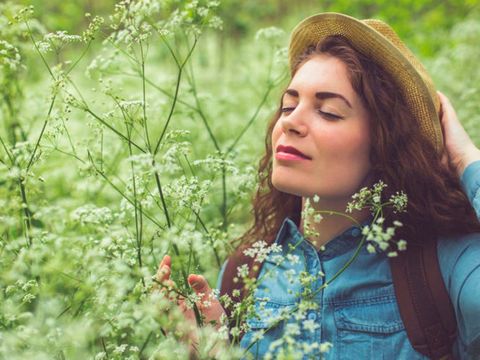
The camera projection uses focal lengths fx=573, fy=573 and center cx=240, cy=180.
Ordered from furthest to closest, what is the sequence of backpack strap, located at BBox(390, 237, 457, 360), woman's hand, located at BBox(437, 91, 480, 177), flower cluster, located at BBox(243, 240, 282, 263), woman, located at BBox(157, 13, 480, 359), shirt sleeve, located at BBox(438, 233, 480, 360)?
woman's hand, located at BBox(437, 91, 480, 177), woman, located at BBox(157, 13, 480, 359), backpack strap, located at BBox(390, 237, 457, 360), shirt sleeve, located at BBox(438, 233, 480, 360), flower cluster, located at BBox(243, 240, 282, 263)

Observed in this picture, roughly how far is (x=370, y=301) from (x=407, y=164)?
568 mm

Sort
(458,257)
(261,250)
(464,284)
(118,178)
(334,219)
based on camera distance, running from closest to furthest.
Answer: (261,250)
(464,284)
(458,257)
(334,219)
(118,178)

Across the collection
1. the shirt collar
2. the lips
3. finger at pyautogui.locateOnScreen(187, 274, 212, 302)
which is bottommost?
finger at pyautogui.locateOnScreen(187, 274, 212, 302)

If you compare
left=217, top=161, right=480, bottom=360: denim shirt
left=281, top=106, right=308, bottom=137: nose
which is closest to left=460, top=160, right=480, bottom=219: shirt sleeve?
left=217, top=161, right=480, bottom=360: denim shirt

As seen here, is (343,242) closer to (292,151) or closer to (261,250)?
(292,151)

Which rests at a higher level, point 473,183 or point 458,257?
point 473,183

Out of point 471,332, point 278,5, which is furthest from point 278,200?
point 278,5

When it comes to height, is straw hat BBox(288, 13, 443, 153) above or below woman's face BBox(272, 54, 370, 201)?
above

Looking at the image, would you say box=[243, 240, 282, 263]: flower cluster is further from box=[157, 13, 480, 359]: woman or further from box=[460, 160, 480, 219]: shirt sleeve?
box=[460, 160, 480, 219]: shirt sleeve

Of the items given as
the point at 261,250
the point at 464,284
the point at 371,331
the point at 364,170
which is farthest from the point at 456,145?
the point at 261,250

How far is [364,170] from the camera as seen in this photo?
2340 mm

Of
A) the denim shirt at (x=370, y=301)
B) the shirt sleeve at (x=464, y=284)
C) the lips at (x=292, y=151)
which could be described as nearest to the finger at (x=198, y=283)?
the denim shirt at (x=370, y=301)

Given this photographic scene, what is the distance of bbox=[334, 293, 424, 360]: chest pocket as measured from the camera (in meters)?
2.14

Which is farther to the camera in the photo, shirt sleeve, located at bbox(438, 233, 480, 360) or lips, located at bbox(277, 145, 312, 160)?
lips, located at bbox(277, 145, 312, 160)
